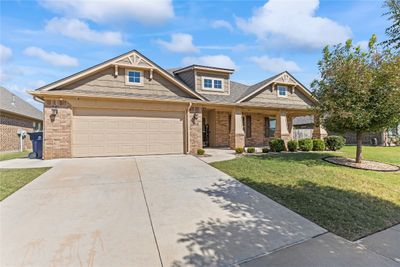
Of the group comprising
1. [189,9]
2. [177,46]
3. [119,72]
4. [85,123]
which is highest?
[177,46]

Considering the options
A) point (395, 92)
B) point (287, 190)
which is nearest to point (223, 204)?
point (287, 190)

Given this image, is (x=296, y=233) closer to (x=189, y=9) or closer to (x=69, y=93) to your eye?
(x=189, y=9)

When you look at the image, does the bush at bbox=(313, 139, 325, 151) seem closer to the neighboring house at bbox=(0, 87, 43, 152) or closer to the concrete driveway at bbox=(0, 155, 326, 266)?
the concrete driveway at bbox=(0, 155, 326, 266)

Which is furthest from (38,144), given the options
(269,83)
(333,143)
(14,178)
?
(333,143)

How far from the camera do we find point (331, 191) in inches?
241

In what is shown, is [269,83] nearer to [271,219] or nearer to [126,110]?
[126,110]

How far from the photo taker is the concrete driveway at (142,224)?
3.07 metres

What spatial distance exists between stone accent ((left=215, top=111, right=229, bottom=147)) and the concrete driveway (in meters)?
10.7

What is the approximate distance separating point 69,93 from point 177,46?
10.5 metres

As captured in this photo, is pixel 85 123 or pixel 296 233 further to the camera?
pixel 85 123

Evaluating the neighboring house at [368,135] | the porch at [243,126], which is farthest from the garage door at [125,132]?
the neighboring house at [368,135]

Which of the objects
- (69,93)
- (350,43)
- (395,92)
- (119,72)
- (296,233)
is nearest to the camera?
(296,233)

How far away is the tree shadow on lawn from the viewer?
3277 millimetres

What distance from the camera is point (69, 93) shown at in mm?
10828
